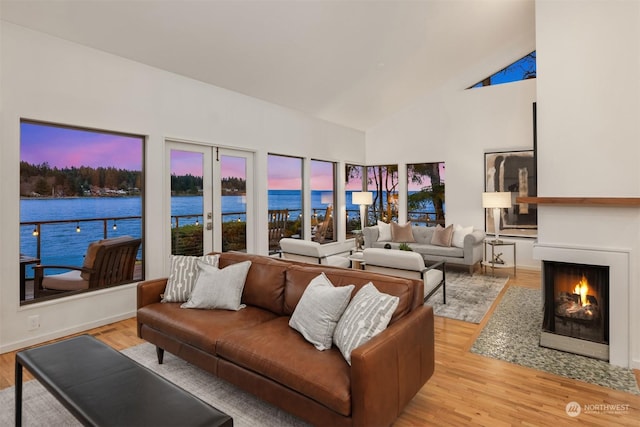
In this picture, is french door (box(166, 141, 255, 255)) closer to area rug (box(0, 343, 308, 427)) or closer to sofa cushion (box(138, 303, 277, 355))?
sofa cushion (box(138, 303, 277, 355))

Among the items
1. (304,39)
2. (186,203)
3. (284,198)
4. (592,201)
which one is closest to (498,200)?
(592,201)

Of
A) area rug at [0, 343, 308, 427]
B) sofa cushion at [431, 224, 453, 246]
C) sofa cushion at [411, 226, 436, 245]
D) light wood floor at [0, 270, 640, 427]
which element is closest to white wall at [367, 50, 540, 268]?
sofa cushion at [411, 226, 436, 245]

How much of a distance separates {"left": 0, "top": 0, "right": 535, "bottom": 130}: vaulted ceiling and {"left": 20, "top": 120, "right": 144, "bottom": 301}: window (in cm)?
100

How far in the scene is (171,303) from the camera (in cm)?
292

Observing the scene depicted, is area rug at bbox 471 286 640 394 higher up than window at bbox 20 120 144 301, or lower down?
lower down

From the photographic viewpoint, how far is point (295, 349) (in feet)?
6.68

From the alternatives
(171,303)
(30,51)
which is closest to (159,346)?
(171,303)

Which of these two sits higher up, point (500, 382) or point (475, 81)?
point (475, 81)

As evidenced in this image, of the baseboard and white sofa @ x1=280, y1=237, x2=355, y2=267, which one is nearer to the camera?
the baseboard

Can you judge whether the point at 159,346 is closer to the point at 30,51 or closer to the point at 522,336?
the point at 30,51

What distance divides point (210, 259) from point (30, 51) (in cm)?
255

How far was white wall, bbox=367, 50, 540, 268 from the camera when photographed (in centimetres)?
632

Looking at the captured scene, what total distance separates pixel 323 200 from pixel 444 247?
2568mm

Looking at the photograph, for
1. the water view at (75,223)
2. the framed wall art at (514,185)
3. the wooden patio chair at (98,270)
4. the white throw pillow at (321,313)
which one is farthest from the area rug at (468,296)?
the wooden patio chair at (98,270)
